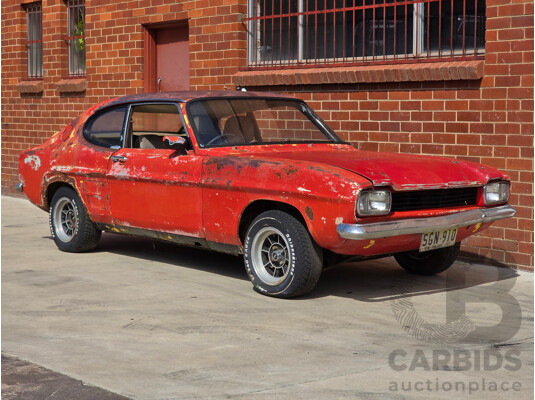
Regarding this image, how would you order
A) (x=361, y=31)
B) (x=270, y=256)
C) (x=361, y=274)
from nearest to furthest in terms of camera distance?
(x=270, y=256), (x=361, y=274), (x=361, y=31)

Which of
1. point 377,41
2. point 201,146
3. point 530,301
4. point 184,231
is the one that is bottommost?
point 530,301

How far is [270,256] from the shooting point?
693cm

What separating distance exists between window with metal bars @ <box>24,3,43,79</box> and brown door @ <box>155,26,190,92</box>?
3311 mm

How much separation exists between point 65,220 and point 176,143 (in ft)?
6.92

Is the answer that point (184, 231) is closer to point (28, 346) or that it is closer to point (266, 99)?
point (266, 99)

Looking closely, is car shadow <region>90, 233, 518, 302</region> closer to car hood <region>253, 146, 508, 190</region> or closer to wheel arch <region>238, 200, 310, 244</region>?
wheel arch <region>238, 200, 310, 244</region>

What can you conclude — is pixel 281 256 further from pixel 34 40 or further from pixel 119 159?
pixel 34 40

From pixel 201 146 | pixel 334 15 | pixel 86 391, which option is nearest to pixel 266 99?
pixel 201 146

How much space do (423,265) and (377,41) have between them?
288 centimetres

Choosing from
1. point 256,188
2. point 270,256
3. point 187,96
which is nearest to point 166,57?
point 187,96

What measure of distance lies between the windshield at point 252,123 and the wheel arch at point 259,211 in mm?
688

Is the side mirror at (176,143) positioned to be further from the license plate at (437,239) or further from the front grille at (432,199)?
the license plate at (437,239)

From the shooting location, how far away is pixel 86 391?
455 cm

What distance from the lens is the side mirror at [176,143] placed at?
24.4ft
